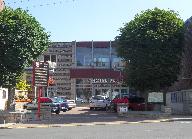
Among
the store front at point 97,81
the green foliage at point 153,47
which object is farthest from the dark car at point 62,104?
the store front at point 97,81

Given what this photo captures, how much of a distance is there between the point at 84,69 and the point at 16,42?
40.2 metres

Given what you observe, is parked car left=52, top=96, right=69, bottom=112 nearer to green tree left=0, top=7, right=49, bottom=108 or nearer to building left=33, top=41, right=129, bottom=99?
green tree left=0, top=7, right=49, bottom=108

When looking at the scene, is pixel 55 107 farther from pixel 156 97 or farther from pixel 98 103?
pixel 98 103

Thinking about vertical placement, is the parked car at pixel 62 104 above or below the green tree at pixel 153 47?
below

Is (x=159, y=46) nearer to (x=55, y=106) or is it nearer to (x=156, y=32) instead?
(x=156, y=32)

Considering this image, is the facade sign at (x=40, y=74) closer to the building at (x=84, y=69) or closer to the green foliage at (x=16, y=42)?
the green foliage at (x=16, y=42)

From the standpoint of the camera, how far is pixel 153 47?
38094mm

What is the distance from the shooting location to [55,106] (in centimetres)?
4128

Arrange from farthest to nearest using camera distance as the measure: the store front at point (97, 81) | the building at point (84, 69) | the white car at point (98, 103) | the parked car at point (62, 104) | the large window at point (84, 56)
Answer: the large window at point (84, 56) → the building at point (84, 69) → the store front at point (97, 81) → the white car at point (98, 103) → the parked car at point (62, 104)

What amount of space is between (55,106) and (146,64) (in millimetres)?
8699

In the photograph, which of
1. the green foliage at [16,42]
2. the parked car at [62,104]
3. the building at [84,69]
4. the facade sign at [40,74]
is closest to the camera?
the facade sign at [40,74]

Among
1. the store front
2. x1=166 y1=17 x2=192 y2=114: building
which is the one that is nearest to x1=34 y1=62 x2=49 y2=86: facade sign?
x1=166 y1=17 x2=192 y2=114: building

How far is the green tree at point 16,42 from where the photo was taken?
33688 mm

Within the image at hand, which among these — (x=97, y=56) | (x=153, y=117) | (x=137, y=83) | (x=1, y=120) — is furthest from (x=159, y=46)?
(x=97, y=56)
